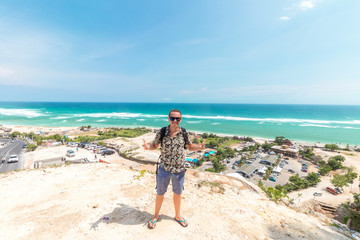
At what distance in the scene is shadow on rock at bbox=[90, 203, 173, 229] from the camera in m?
3.36

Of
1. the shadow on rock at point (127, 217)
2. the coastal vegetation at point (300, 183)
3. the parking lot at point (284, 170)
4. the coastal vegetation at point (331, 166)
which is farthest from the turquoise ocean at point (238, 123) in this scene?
the shadow on rock at point (127, 217)

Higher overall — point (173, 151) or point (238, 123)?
point (173, 151)

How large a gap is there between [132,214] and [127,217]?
13cm

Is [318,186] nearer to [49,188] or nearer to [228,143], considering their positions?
[228,143]

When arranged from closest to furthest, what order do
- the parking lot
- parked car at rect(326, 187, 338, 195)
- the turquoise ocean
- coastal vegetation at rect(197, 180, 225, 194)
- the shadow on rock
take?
the shadow on rock
coastal vegetation at rect(197, 180, 225, 194)
parked car at rect(326, 187, 338, 195)
the parking lot
the turquoise ocean

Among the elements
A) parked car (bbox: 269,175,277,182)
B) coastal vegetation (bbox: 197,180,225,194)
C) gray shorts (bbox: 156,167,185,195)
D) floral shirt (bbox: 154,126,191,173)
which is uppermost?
floral shirt (bbox: 154,126,191,173)

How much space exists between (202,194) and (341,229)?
3527mm

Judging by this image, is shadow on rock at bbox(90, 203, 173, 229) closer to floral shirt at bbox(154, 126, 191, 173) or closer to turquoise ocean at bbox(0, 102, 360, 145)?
floral shirt at bbox(154, 126, 191, 173)

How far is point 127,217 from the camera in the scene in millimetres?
3535

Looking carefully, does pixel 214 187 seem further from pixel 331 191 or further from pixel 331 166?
pixel 331 166

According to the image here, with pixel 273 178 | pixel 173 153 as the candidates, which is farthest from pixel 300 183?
pixel 173 153

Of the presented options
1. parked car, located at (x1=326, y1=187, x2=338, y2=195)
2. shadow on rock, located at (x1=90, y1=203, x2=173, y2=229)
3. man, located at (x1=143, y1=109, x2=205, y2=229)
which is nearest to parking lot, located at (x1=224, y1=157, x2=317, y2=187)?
parked car, located at (x1=326, y1=187, x2=338, y2=195)

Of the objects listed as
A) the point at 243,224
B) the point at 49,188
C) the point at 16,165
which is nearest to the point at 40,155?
the point at 16,165

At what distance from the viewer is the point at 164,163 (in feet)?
9.43
